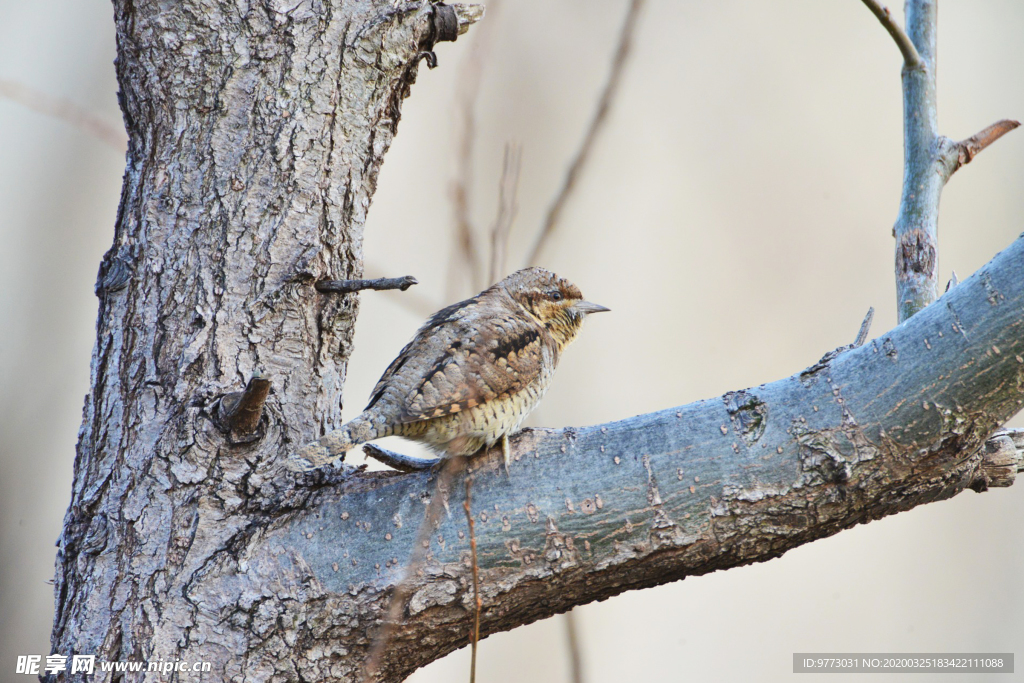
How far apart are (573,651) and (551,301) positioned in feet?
6.73

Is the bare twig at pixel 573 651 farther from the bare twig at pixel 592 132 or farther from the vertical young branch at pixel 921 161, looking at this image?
the vertical young branch at pixel 921 161

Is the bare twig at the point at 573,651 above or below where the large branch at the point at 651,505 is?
below

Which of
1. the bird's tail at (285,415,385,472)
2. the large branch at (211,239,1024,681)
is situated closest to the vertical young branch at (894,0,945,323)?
the large branch at (211,239,1024,681)

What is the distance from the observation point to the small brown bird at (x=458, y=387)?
78.5 inches

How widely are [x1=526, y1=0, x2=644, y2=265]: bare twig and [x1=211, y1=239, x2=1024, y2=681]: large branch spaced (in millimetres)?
926

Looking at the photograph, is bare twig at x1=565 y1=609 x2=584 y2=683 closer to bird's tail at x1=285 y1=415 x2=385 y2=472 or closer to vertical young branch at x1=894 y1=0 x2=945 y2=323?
bird's tail at x1=285 y1=415 x2=385 y2=472

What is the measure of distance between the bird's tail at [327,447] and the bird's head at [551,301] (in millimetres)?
1219

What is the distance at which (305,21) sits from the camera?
2207mm

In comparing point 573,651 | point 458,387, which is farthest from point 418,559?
point 573,651

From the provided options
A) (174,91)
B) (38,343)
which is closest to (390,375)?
(174,91)

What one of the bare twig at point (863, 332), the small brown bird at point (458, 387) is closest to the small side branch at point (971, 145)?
the bare twig at point (863, 332)

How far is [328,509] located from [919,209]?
2128 millimetres

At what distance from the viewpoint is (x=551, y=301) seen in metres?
2.98

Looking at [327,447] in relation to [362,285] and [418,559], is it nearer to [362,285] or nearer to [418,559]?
[418,559]
